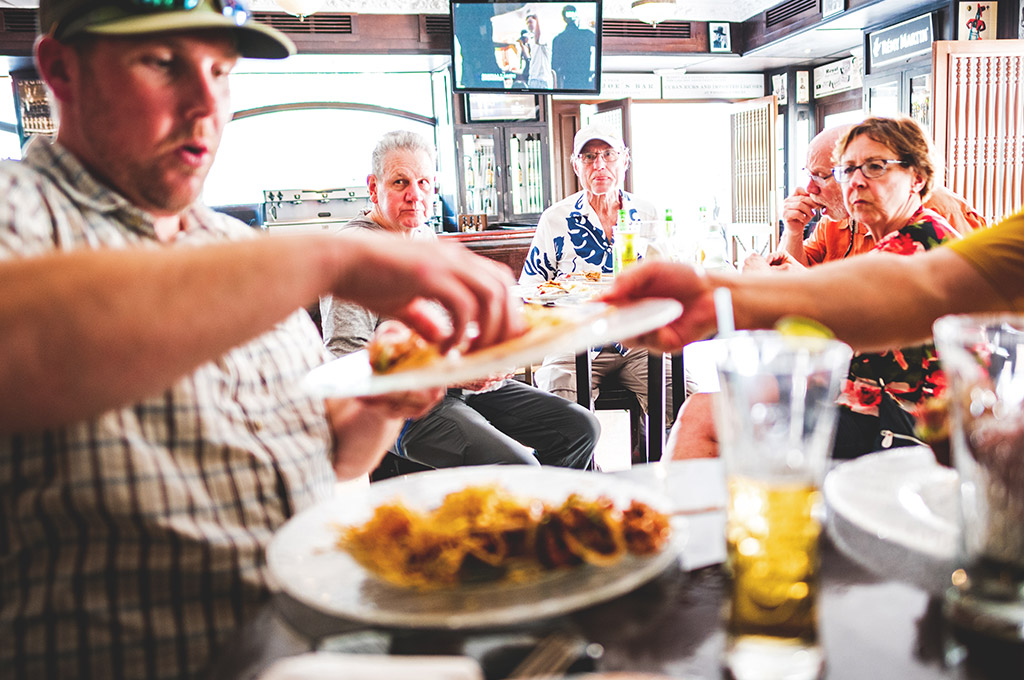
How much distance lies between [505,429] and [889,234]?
57.2 inches

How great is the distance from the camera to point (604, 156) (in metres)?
4.15

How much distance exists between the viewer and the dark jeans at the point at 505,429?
254 centimetres

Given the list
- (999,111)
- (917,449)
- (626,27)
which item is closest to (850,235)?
(917,449)

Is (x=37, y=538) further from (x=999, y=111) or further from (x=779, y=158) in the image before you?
(x=779, y=158)

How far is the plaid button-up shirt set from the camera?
87 centimetres

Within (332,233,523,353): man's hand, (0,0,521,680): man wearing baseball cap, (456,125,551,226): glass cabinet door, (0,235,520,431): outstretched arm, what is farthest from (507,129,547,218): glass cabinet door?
(0,235,520,431): outstretched arm

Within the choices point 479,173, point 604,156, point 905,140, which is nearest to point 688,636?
point 905,140

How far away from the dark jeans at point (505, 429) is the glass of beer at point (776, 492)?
6.42 ft

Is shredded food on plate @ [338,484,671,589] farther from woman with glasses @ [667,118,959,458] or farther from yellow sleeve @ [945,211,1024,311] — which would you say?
woman with glasses @ [667,118,959,458]

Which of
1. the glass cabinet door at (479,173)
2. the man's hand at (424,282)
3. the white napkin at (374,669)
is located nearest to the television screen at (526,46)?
the glass cabinet door at (479,173)

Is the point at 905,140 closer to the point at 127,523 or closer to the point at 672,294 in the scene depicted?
the point at 672,294

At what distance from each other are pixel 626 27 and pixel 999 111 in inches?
149

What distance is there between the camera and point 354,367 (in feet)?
A: 3.50

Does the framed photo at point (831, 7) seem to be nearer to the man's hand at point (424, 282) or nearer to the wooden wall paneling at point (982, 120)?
the wooden wall paneling at point (982, 120)
